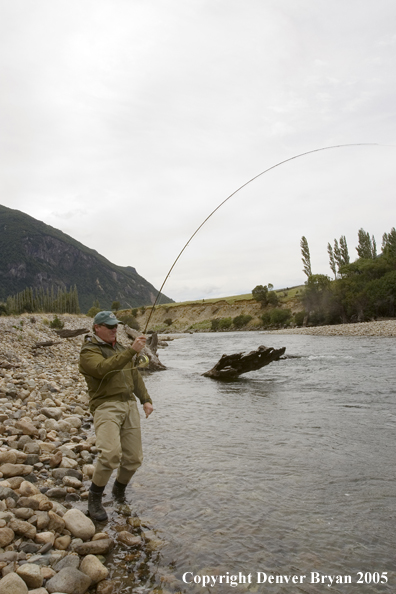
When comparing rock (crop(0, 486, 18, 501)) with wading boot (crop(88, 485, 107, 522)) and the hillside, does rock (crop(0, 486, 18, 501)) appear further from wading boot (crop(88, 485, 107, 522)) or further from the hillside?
the hillside

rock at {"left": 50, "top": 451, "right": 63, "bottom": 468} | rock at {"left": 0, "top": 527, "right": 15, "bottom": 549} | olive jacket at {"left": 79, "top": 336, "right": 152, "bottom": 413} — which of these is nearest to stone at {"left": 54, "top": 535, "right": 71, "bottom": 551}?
rock at {"left": 0, "top": 527, "right": 15, "bottom": 549}

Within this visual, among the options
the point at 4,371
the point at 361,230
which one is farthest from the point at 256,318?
the point at 4,371

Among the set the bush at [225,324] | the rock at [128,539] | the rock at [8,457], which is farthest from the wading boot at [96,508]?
the bush at [225,324]

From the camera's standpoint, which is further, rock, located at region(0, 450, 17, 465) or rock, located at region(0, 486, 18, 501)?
rock, located at region(0, 450, 17, 465)

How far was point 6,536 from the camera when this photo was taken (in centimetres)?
366

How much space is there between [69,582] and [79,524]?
943mm

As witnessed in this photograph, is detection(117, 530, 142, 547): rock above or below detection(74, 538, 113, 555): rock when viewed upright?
below

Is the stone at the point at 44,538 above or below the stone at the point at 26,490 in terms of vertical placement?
below

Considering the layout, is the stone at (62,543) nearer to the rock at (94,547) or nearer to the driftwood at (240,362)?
the rock at (94,547)

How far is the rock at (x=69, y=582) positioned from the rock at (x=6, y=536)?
0.69 metres

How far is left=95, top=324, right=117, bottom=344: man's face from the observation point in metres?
4.91

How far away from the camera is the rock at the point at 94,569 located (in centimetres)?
341

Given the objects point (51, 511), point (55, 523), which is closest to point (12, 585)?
point (55, 523)

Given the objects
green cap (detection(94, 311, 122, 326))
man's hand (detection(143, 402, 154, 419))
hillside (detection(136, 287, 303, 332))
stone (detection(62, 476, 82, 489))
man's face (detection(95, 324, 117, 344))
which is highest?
hillside (detection(136, 287, 303, 332))
